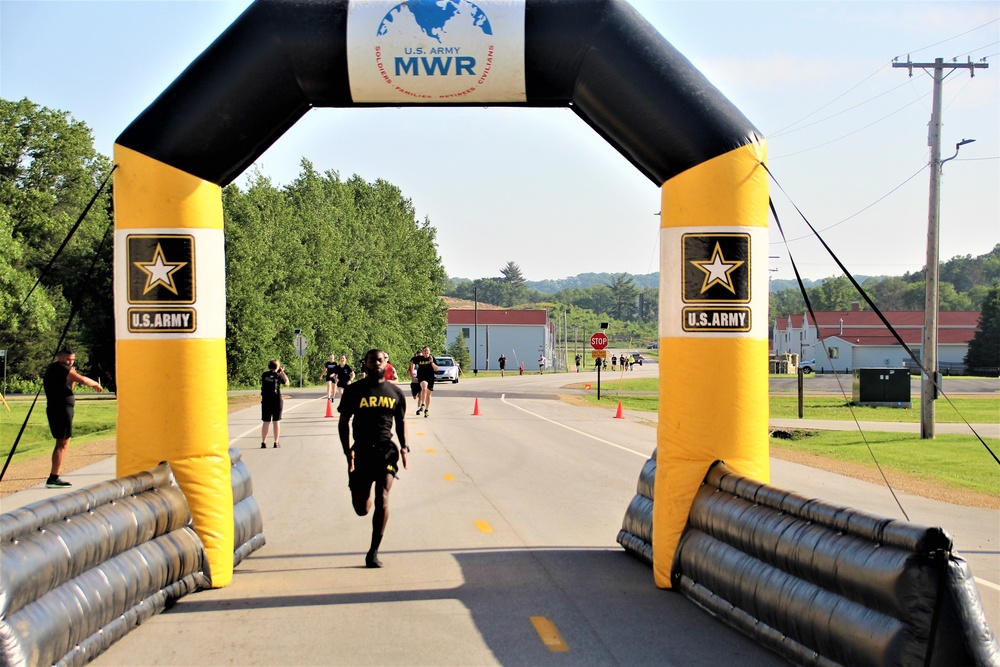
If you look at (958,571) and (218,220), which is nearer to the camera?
(958,571)

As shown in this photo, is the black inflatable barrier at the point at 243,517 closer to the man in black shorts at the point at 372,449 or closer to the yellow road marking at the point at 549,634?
the man in black shorts at the point at 372,449

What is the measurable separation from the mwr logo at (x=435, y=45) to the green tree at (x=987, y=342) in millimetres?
92874

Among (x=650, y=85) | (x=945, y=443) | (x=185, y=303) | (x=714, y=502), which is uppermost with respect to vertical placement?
(x=650, y=85)

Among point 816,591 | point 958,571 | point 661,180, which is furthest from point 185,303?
point 958,571

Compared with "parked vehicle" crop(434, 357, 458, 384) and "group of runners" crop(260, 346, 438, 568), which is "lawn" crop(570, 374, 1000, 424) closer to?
"parked vehicle" crop(434, 357, 458, 384)

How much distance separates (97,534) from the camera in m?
6.72

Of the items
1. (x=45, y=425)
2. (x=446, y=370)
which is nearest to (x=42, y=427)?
(x=45, y=425)

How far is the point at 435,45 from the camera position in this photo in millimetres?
8555

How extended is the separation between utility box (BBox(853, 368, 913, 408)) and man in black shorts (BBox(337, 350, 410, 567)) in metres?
38.2

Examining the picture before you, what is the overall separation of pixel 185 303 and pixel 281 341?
5092cm

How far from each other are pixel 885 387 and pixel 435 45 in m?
39.6

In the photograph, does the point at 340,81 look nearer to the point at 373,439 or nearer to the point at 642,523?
the point at 373,439

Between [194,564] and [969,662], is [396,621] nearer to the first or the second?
[194,564]

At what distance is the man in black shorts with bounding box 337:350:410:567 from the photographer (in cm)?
916
